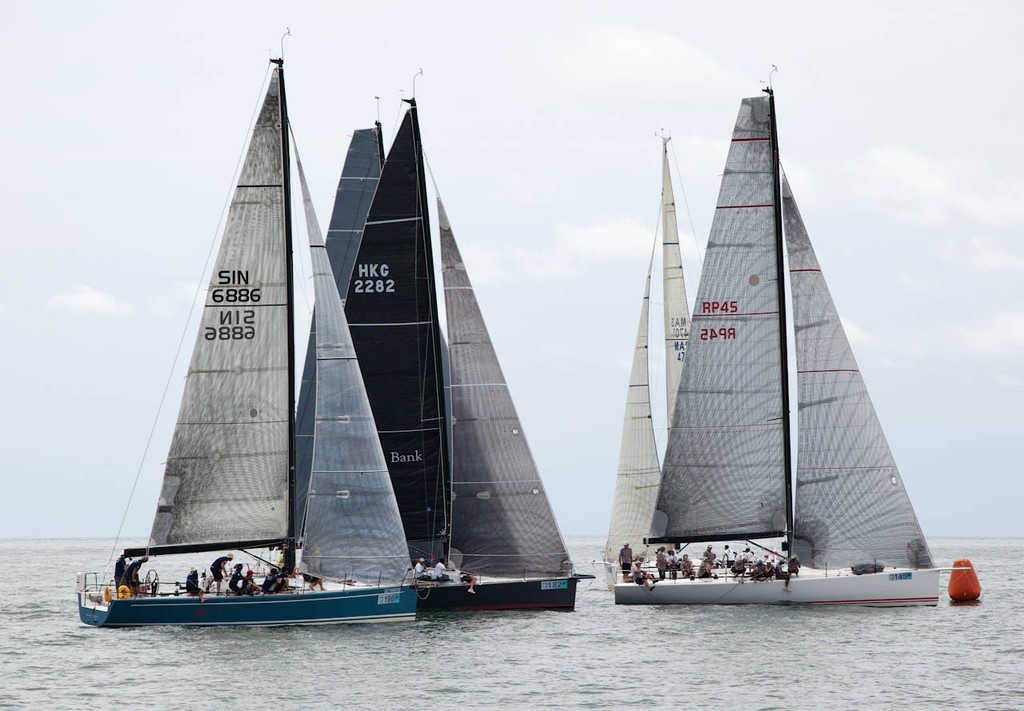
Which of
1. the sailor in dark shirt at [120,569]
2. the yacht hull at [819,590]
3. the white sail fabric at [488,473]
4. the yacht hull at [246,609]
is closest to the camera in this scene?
the yacht hull at [246,609]

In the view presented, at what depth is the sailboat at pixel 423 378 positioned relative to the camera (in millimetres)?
36406

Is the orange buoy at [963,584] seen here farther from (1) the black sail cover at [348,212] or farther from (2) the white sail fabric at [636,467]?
(1) the black sail cover at [348,212]

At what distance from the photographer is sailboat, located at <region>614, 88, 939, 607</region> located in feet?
121

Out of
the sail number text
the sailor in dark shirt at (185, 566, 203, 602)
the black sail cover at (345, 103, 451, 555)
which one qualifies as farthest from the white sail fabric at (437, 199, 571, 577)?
the sailor in dark shirt at (185, 566, 203, 602)

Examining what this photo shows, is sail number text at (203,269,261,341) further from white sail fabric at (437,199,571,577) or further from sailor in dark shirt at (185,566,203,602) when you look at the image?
white sail fabric at (437,199,571,577)

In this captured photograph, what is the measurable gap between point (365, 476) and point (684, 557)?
32.5 ft

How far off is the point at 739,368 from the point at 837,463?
11.0 feet

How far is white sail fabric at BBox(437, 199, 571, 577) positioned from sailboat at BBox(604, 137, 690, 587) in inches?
405

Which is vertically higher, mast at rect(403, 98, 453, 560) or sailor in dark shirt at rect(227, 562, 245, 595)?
mast at rect(403, 98, 453, 560)

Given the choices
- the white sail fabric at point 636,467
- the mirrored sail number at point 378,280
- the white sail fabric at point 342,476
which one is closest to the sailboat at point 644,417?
the white sail fabric at point 636,467

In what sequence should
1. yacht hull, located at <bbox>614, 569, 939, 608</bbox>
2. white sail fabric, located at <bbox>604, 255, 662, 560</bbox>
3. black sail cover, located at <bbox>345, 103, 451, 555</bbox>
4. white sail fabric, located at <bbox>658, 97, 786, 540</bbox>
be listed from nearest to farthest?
yacht hull, located at <bbox>614, 569, 939, 608</bbox> → black sail cover, located at <bbox>345, 103, 451, 555</bbox> → white sail fabric, located at <bbox>658, 97, 786, 540</bbox> → white sail fabric, located at <bbox>604, 255, 662, 560</bbox>

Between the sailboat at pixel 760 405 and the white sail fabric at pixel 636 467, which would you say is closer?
the sailboat at pixel 760 405

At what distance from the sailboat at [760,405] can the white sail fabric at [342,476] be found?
26.1 ft

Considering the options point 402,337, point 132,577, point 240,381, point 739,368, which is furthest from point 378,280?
point 132,577
